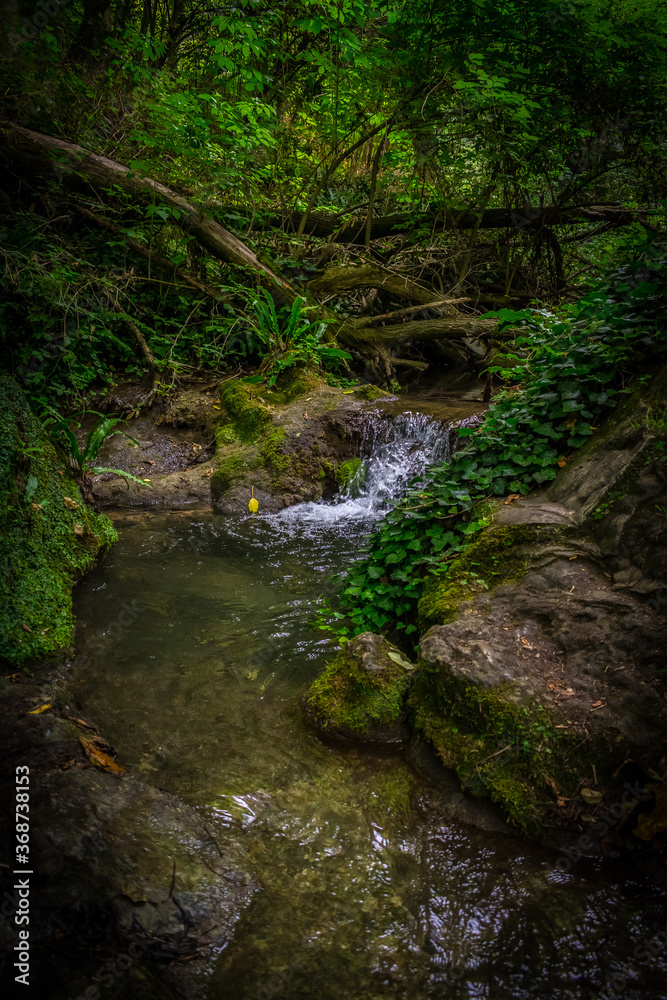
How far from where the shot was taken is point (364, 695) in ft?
10.1

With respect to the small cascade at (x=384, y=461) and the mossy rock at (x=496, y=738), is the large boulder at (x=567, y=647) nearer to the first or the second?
the mossy rock at (x=496, y=738)

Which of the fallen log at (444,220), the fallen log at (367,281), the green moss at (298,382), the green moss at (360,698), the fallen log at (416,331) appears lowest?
the green moss at (360,698)

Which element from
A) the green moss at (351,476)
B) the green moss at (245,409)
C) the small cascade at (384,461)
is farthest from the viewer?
the green moss at (245,409)

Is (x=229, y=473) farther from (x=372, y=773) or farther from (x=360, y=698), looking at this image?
(x=372, y=773)

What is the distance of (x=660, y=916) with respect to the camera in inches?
82.7

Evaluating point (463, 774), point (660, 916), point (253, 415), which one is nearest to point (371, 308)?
point (253, 415)

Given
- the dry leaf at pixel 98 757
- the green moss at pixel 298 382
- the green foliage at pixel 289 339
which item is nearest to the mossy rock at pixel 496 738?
the dry leaf at pixel 98 757

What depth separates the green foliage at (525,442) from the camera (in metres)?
3.63

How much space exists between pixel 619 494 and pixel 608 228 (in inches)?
340

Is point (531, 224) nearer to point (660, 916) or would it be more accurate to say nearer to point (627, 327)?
point (627, 327)

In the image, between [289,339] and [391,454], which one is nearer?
[391,454]

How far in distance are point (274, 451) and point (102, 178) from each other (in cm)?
477

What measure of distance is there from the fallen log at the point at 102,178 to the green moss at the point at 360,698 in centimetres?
748

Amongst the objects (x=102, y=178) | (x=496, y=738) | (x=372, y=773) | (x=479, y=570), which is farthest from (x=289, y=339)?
(x=496, y=738)
